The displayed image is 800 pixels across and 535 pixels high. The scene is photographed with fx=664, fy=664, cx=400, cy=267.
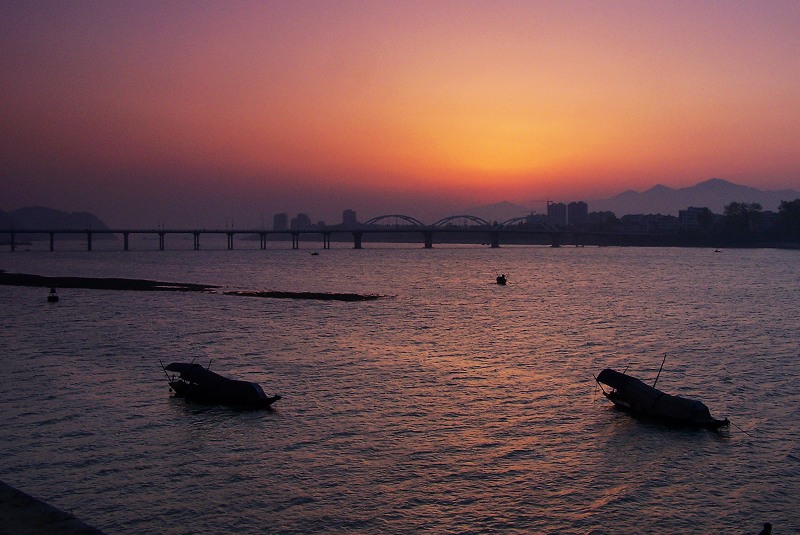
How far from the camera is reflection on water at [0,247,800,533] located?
20.7m

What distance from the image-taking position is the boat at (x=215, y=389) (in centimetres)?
3183

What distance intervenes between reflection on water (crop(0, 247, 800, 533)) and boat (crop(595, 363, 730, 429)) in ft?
2.29

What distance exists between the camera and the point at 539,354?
156 feet

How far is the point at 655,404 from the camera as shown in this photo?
101 ft

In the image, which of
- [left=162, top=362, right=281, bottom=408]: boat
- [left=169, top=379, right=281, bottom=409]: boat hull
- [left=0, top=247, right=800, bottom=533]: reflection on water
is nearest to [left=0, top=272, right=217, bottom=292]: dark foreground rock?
[left=0, top=247, right=800, bottom=533]: reflection on water

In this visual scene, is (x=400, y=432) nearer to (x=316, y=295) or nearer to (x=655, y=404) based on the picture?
(x=655, y=404)

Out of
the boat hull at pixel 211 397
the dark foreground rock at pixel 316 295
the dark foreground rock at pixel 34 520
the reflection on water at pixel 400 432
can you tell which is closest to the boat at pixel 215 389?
the boat hull at pixel 211 397

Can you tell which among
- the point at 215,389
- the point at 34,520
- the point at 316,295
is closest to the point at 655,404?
the point at 215,389

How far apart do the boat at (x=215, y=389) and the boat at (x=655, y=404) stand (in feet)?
54.6

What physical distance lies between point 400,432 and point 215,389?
1050cm

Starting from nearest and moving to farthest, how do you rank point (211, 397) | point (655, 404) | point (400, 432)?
point (400, 432)
point (655, 404)
point (211, 397)

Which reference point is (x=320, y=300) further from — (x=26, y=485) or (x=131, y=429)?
(x=26, y=485)

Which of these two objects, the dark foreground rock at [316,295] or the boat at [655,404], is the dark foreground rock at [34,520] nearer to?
the boat at [655,404]

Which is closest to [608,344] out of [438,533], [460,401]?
[460,401]
